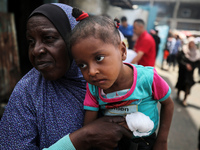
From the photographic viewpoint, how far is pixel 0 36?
3.43 metres

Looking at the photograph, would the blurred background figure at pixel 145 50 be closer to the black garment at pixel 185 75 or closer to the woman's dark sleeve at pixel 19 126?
the black garment at pixel 185 75

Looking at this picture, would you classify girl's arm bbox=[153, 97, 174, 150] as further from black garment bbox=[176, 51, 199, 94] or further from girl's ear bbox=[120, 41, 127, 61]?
black garment bbox=[176, 51, 199, 94]

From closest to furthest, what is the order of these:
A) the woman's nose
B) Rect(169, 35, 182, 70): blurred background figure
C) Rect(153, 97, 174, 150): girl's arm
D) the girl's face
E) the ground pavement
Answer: the girl's face
the woman's nose
Rect(153, 97, 174, 150): girl's arm
the ground pavement
Rect(169, 35, 182, 70): blurred background figure

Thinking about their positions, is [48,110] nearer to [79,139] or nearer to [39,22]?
[79,139]

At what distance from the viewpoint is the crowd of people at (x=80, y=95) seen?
38.4 inches

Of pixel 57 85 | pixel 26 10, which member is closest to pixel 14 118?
pixel 57 85

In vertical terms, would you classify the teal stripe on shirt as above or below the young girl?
below

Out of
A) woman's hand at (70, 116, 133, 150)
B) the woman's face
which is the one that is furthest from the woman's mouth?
woman's hand at (70, 116, 133, 150)

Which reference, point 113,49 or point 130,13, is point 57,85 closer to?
point 113,49

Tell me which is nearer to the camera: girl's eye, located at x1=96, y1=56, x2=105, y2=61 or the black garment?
girl's eye, located at x1=96, y1=56, x2=105, y2=61

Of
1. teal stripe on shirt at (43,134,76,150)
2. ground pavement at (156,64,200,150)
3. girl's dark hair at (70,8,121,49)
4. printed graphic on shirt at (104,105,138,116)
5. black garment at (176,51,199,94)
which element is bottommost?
ground pavement at (156,64,200,150)

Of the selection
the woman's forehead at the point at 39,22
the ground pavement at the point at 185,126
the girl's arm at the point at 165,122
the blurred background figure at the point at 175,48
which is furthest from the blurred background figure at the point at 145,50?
the blurred background figure at the point at 175,48

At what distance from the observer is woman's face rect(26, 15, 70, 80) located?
1.05m

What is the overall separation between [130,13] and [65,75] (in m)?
7.61
